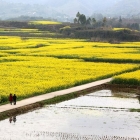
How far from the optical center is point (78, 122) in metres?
16.9

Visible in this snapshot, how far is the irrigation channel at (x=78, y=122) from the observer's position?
15094mm

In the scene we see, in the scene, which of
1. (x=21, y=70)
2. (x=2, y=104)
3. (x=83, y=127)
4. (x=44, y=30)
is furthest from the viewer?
(x=44, y=30)

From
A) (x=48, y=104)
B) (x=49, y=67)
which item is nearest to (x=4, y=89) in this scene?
(x=48, y=104)

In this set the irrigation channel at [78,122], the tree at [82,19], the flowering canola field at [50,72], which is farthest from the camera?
the tree at [82,19]

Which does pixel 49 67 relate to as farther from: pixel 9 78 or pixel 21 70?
pixel 9 78

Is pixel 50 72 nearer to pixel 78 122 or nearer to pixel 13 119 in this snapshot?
pixel 13 119

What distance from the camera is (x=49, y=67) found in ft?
106

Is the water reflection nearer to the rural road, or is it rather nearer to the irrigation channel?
the irrigation channel

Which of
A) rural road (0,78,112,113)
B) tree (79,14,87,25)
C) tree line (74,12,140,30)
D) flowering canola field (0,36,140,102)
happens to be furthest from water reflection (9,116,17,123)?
tree (79,14,87,25)

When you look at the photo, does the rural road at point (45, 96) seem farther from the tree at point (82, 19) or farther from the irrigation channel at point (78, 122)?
the tree at point (82, 19)

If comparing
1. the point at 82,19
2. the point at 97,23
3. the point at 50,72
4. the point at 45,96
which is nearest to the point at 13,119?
the point at 45,96

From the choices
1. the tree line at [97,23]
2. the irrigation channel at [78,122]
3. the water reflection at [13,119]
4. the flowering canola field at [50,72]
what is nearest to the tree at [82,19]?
the tree line at [97,23]

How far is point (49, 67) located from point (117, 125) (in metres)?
16.1

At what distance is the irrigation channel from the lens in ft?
49.5
